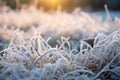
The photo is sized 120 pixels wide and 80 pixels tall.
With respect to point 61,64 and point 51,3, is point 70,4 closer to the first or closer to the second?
point 51,3

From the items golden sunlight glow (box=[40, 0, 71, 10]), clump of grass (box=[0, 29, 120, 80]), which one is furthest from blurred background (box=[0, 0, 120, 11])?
clump of grass (box=[0, 29, 120, 80])

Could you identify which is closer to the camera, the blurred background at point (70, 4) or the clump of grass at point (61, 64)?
the clump of grass at point (61, 64)

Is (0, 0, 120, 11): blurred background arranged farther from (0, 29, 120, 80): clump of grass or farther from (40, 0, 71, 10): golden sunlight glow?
(0, 29, 120, 80): clump of grass

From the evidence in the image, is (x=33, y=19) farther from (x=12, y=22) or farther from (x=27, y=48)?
(x=27, y=48)

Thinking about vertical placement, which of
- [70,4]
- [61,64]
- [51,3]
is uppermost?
[61,64]

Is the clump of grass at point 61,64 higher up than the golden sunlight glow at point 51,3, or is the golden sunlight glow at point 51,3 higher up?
the clump of grass at point 61,64

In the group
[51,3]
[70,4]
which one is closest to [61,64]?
[51,3]

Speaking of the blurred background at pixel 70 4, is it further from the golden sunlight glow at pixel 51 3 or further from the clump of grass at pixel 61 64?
the clump of grass at pixel 61 64

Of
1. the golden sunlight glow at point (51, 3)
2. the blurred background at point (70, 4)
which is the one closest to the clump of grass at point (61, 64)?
the blurred background at point (70, 4)
